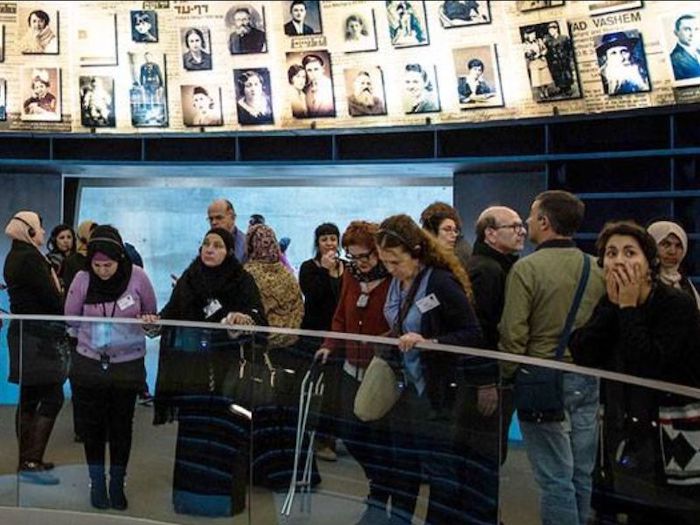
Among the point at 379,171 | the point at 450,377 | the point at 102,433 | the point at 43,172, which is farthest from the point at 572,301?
the point at 43,172

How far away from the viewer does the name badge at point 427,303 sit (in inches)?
143

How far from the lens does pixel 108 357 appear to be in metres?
4.65

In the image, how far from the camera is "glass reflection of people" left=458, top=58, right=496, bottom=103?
24.2 feet

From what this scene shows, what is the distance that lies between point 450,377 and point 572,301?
1.79ft

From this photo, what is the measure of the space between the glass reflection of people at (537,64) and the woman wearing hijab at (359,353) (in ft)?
11.2

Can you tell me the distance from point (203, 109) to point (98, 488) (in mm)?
4335

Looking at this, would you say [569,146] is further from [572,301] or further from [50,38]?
[50,38]

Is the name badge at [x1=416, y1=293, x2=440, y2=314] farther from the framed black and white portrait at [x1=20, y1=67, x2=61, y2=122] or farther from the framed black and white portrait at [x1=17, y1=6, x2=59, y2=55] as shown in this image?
the framed black and white portrait at [x1=17, y1=6, x2=59, y2=55]

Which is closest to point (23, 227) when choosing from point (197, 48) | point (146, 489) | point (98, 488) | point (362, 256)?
point (98, 488)

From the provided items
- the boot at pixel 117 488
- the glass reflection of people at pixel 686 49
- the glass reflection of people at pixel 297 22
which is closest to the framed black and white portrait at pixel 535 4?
the glass reflection of people at pixel 686 49

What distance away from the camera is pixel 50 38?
854 centimetres

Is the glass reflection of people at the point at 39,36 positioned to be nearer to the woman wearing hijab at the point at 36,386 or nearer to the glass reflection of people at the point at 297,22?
the glass reflection of people at the point at 297,22


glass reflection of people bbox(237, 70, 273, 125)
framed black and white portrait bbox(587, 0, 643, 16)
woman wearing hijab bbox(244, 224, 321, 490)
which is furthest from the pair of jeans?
glass reflection of people bbox(237, 70, 273, 125)

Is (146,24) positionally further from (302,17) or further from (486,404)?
(486,404)
